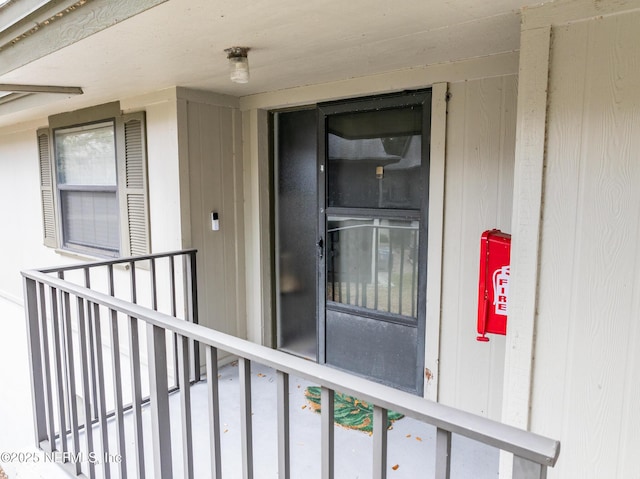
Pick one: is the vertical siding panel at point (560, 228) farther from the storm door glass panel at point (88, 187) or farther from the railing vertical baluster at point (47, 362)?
the storm door glass panel at point (88, 187)

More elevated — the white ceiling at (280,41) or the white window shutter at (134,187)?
the white ceiling at (280,41)

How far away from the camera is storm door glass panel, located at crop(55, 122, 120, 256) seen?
3757 mm

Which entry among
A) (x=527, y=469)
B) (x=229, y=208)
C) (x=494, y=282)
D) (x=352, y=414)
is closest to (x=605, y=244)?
(x=494, y=282)

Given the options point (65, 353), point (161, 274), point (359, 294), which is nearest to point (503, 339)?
point (359, 294)

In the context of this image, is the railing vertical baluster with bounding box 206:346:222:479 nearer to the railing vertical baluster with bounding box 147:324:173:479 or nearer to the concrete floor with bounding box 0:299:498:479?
the railing vertical baluster with bounding box 147:324:173:479

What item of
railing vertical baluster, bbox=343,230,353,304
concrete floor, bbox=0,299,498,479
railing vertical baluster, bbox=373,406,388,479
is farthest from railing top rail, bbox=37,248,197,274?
railing vertical baluster, bbox=373,406,388,479

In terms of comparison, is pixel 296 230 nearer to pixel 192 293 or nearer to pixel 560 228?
pixel 192 293

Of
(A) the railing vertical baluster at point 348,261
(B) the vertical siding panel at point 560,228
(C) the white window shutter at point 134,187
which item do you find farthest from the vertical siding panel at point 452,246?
(C) the white window shutter at point 134,187

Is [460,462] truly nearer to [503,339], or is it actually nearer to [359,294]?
[503,339]

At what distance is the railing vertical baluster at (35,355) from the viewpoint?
2209 mm

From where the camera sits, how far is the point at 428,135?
2.54m

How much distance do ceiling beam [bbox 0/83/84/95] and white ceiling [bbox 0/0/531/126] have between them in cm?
12

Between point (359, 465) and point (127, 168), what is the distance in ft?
9.15

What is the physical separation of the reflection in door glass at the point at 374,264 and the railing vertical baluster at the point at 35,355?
5.88 feet
